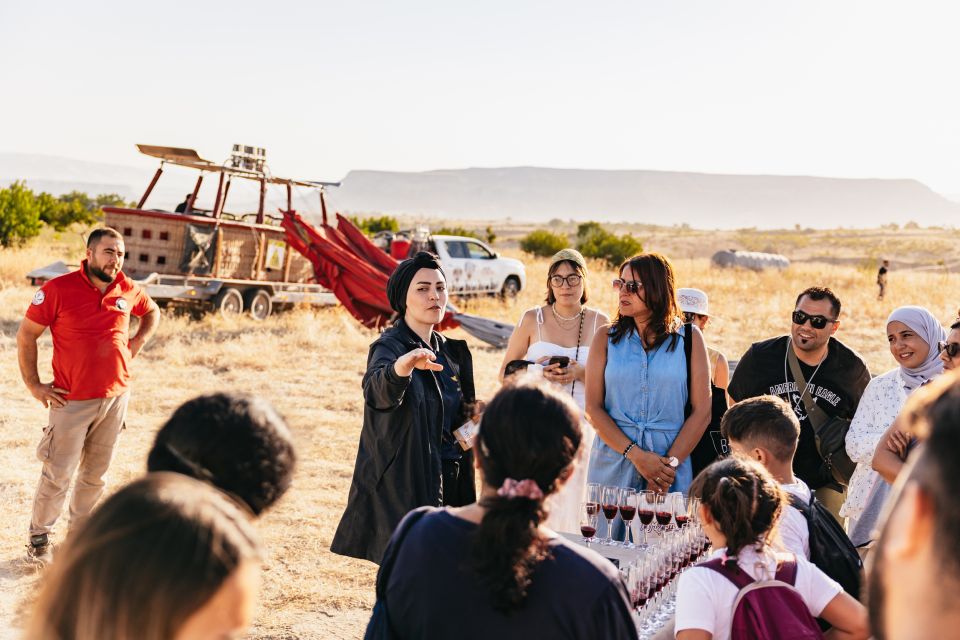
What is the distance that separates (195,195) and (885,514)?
14045mm

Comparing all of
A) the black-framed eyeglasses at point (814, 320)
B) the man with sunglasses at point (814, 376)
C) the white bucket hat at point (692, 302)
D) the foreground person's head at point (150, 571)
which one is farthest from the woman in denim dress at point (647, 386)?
the foreground person's head at point (150, 571)

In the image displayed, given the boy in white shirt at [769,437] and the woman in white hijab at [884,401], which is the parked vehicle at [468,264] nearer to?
the woman in white hijab at [884,401]

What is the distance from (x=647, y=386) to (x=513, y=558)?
2.60 m

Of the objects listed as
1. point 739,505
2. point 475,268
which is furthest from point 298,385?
point 739,505

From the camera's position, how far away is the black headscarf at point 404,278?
13.8 feet

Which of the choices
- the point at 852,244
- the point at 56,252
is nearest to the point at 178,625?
the point at 56,252

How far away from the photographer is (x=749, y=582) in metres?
2.57

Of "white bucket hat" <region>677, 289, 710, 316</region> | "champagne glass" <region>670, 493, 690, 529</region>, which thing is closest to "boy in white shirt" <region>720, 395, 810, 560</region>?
"champagne glass" <region>670, 493, 690, 529</region>

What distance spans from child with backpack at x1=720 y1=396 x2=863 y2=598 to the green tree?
73.5 feet

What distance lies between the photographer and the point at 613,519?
3.72 m

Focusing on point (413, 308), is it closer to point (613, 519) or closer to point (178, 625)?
point (613, 519)

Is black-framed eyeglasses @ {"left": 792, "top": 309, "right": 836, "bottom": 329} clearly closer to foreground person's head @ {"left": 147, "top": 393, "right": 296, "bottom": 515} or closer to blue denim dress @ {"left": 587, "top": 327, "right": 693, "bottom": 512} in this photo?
blue denim dress @ {"left": 587, "top": 327, "right": 693, "bottom": 512}

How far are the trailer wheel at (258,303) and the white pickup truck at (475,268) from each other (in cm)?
454

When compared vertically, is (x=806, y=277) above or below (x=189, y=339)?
above
